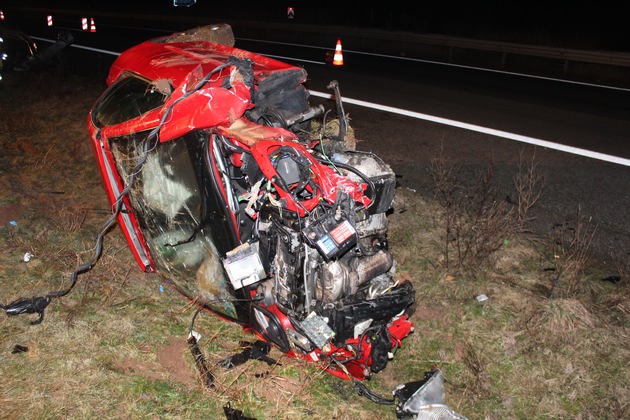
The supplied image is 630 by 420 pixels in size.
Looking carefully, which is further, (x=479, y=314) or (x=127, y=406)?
(x=479, y=314)

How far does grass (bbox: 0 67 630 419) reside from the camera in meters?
3.51

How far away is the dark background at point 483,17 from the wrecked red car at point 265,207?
1161 cm

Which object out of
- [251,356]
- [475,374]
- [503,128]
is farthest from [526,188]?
[251,356]

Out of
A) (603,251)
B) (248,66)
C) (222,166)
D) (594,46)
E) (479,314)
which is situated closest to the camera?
(222,166)

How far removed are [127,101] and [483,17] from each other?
15.0 metres

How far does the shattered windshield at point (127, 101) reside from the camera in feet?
12.7

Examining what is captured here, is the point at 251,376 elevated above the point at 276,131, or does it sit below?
below

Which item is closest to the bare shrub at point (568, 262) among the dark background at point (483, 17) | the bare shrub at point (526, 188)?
the bare shrub at point (526, 188)

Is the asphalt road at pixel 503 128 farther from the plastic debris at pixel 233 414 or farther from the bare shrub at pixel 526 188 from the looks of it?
the plastic debris at pixel 233 414

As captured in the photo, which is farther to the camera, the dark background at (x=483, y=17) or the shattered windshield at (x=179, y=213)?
the dark background at (x=483, y=17)

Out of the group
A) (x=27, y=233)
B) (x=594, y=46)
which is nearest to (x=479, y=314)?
(x=27, y=233)

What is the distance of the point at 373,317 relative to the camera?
→ 11.1 ft

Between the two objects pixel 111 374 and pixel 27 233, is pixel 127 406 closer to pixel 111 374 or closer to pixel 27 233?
pixel 111 374

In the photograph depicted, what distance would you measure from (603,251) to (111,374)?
14.7 feet
